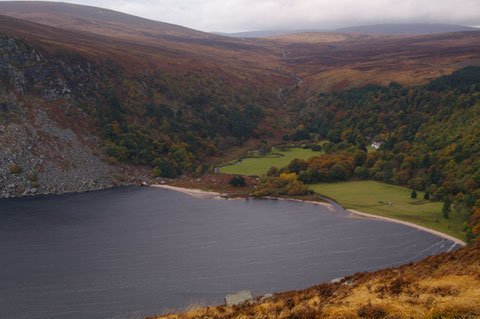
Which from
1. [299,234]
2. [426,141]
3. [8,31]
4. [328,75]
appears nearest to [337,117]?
[426,141]

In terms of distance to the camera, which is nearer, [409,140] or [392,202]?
[392,202]

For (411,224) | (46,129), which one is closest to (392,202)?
(411,224)

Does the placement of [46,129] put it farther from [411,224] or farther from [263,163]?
[411,224]

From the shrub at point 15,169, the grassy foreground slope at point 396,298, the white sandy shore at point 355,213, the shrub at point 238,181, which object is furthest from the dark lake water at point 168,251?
the grassy foreground slope at point 396,298

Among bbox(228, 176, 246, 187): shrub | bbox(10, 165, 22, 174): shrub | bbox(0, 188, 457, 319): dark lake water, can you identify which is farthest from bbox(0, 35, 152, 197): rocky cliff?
bbox(228, 176, 246, 187): shrub

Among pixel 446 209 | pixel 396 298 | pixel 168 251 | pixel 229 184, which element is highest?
pixel 396 298

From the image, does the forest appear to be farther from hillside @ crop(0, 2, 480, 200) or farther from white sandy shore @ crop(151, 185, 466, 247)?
hillside @ crop(0, 2, 480, 200)

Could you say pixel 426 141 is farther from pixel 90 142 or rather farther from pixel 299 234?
pixel 90 142
